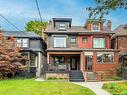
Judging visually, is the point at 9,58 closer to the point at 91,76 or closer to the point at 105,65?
the point at 91,76

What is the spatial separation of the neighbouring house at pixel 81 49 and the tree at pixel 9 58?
447 cm

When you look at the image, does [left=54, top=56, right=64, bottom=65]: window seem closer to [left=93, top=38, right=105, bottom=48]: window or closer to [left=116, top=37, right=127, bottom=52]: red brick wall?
[left=93, top=38, right=105, bottom=48]: window

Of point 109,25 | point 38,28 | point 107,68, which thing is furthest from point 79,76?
point 38,28

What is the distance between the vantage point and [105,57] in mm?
48688

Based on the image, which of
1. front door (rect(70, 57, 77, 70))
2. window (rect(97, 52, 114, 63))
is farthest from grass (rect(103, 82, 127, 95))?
front door (rect(70, 57, 77, 70))

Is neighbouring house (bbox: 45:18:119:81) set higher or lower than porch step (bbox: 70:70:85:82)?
higher

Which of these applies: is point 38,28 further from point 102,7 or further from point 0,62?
point 102,7

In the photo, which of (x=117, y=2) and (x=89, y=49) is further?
(x=89, y=49)

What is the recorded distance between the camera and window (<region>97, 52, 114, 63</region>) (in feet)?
160

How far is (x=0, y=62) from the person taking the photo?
40125 millimetres

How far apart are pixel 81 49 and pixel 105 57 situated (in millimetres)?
3550

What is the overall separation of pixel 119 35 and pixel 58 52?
9.51 meters

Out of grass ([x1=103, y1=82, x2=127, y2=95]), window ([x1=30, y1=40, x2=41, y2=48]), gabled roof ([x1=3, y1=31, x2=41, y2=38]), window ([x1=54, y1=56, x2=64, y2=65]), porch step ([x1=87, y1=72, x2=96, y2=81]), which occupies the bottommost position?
grass ([x1=103, y1=82, x2=127, y2=95])

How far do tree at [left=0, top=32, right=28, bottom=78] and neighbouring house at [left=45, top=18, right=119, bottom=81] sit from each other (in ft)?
14.7
